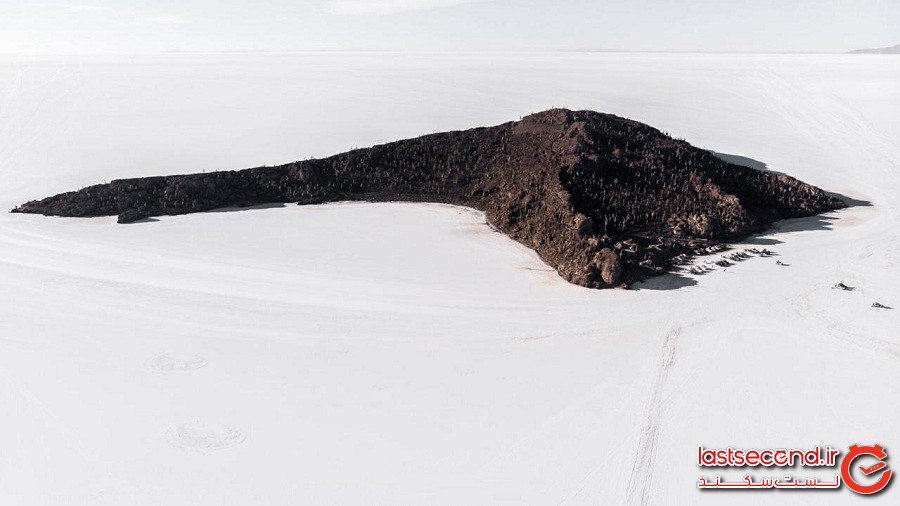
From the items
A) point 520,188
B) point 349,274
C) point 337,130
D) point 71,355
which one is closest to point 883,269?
point 520,188

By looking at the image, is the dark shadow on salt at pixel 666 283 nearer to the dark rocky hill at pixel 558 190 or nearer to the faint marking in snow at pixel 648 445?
the dark rocky hill at pixel 558 190

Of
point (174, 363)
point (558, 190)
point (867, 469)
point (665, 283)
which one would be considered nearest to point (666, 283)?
point (665, 283)

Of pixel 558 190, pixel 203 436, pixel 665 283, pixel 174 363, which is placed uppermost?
pixel 558 190

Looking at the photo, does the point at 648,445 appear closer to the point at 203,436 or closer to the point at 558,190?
the point at 203,436

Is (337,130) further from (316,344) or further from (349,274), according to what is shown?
(316,344)

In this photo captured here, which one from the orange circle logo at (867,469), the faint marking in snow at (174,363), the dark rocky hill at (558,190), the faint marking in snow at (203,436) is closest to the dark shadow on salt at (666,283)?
the dark rocky hill at (558,190)

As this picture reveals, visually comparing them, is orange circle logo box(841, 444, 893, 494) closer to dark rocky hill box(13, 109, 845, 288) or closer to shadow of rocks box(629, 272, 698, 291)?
shadow of rocks box(629, 272, 698, 291)

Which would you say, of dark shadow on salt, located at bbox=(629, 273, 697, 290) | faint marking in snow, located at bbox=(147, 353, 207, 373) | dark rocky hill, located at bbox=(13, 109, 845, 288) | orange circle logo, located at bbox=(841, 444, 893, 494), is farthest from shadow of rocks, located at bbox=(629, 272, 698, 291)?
faint marking in snow, located at bbox=(147, 353, 207, 373)
